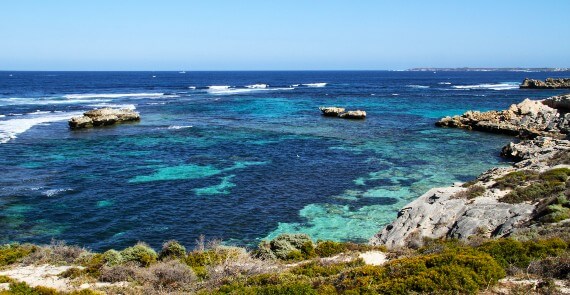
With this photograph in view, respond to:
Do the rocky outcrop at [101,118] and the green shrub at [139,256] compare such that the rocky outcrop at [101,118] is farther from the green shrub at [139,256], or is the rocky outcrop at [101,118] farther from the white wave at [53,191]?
the green shrub at [139,256]

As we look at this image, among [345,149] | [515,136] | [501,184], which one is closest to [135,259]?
[501,184]

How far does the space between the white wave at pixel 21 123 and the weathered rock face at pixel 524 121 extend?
55.9m

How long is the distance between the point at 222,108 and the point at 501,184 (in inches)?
2714

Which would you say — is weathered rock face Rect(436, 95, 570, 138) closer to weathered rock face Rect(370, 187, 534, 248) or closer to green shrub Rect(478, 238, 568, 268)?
weathered rock face Rect(370, 187, 534, 248)

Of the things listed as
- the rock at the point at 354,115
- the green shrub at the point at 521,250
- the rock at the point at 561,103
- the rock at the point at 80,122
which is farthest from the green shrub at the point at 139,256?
the rock at the point at 561,103

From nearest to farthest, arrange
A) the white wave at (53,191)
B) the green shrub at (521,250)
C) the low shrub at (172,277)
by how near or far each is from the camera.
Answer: the green shrub at (521,250) < the low shrub at (172,277) < the white wave at (53,191)

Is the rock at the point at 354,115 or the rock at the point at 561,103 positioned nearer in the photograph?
the rock at the point at 561,103

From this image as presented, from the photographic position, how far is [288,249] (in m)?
17.9

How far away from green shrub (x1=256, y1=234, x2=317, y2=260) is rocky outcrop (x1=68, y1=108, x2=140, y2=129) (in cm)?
Answer: 5123

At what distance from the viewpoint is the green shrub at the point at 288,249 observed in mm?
17508

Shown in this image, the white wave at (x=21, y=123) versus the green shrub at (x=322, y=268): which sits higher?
the white wave at (x=21, y=123)

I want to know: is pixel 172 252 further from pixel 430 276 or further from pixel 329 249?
pixel 430 276

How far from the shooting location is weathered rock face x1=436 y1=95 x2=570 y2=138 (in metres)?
54.7

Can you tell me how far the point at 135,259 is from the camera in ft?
55.3
